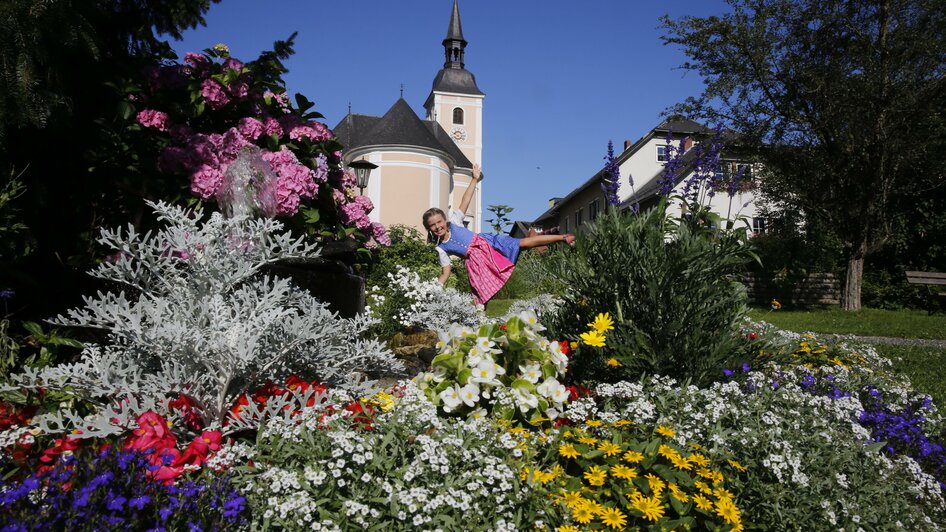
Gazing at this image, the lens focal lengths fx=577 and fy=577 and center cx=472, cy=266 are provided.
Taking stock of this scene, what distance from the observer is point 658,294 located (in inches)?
114

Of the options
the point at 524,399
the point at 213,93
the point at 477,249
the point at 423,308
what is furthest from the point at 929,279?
the point at 213,93

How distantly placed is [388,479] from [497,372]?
2.65 feet

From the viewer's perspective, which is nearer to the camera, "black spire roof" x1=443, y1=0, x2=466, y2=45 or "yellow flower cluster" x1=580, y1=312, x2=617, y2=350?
"yellow flower cluster" x1=580, y1=312, x2=617, y2=350

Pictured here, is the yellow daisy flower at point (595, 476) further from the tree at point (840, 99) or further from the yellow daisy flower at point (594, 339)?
the tree at point (840, 99)

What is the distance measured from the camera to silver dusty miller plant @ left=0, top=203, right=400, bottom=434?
6.98 feet

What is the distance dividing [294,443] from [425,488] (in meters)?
0.47

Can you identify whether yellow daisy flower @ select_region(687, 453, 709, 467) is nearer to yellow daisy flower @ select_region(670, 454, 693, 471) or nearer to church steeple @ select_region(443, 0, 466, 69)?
yellow daisy flower @ select_region(670, 454, 693, 471)

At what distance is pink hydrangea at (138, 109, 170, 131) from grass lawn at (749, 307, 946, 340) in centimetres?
794

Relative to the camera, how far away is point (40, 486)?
146 cm

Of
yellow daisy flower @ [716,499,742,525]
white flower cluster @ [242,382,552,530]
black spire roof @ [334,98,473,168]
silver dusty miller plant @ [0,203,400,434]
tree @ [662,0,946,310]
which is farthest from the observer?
black spire roof @ [334,98,473,168]

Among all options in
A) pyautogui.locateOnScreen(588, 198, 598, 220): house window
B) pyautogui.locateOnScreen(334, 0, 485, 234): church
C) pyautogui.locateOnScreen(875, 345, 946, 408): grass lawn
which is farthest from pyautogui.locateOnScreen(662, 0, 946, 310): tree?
pyautogui.locateOnScreen(588, 198, 598, 220): house window

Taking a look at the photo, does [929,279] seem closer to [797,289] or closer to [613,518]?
[797,289]

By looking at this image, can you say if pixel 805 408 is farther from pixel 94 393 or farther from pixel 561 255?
pixel 94 393

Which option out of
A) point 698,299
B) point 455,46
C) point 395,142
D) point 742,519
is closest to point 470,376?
point 742,519
